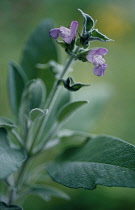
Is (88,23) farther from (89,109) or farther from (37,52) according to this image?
(89,109)

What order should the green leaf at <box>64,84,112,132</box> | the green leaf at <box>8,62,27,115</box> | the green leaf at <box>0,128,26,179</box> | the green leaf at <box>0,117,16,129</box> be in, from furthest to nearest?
the green leaf at <box>64,84,112,132</box> → the green leaf at <box>8,62,27,115</box> → the green leaf at <box>0,117,16,129</box> → the green leaf at <box>0,128,26,179</box>

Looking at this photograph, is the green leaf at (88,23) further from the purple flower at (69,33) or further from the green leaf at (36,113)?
the green leaf at (36,113)

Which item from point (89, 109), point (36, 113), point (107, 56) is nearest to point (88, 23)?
point (36, 113)

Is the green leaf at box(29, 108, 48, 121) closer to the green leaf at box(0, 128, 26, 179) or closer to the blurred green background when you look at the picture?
the green leaf at box(0, 128, 26, 179)

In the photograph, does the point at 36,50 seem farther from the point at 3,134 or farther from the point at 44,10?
the point at 44,10

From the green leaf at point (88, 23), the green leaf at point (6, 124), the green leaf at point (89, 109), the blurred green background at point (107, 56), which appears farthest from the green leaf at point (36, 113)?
the blurred green background at point (107, 56)

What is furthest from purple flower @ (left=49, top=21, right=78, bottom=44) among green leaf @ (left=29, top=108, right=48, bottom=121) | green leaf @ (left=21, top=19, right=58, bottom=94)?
green leaf @ (left=21, top=19, right=58, bottom=94)
